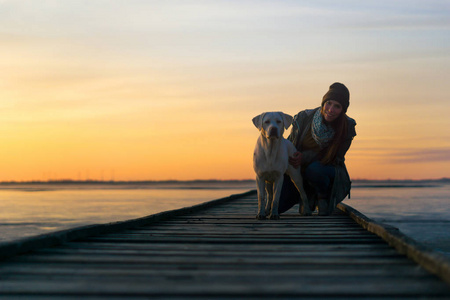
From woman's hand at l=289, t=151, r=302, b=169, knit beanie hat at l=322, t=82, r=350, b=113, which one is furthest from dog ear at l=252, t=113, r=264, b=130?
knit beanie hat at l=322, t=82, r=350, b=113

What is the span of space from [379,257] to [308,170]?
3419 millimetres

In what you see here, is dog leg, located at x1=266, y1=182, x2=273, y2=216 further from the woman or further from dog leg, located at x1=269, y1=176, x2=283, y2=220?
the woman

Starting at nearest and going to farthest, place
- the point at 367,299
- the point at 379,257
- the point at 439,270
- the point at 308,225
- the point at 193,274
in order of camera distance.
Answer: the point at 367,299, the point at 439,270, the point at 193,274, the point at 379,257, the point at 308,225

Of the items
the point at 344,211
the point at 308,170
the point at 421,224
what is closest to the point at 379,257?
the point at 308,170

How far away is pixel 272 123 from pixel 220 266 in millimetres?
3486

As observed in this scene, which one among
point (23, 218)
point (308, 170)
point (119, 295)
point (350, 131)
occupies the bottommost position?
point (23, 218)

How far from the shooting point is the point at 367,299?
2.32 m

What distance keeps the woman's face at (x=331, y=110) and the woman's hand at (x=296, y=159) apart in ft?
2.04

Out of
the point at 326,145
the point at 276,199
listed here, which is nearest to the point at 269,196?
the point at 276,199

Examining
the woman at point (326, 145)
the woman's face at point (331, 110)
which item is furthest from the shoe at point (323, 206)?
the woman's face at point (331, 110)

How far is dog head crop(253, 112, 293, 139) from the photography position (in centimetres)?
627

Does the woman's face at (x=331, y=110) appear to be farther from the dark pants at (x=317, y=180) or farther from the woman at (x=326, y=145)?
the dark pants at (x=317, y=180)

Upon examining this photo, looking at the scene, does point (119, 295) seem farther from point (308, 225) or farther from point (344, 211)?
point (344, 211)

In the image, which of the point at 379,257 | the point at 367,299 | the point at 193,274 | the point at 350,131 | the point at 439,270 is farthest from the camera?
the point at 350,131
